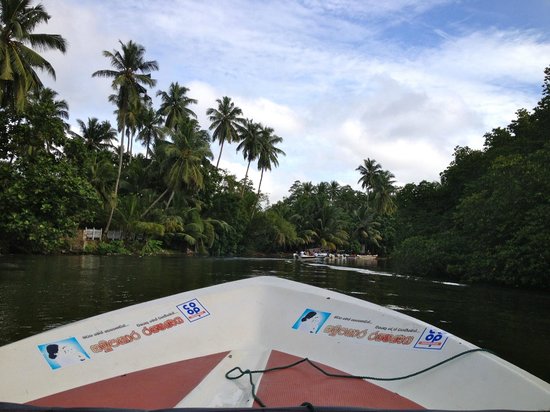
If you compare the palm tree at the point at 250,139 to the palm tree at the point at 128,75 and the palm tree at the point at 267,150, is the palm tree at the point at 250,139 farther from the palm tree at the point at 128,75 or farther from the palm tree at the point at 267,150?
the palm tree at the point at 128,75

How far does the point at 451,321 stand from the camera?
909 centimetres

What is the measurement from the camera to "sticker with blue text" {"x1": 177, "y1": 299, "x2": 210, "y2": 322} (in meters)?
4.59

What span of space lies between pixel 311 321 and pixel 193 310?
4.18 ft

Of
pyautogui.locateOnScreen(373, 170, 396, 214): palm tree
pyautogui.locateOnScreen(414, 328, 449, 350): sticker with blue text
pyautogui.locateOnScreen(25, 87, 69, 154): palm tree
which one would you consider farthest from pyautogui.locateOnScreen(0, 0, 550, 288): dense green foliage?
pyautogui.locateOnScreen(414, 328, 449, 350): sticker with blue text

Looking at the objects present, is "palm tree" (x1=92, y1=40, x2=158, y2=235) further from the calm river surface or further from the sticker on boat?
the sticker on boat

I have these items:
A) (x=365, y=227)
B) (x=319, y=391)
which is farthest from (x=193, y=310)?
(x=365, y=227)

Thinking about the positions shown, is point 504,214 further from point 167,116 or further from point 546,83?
point 167,116

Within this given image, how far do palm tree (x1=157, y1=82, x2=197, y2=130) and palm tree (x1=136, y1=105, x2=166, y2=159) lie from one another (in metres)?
0.86

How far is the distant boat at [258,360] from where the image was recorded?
10.9 ft

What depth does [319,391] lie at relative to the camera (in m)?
3.66

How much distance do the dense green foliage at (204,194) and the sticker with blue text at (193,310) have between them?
1317 centimetres

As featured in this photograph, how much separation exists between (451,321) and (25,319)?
819cm

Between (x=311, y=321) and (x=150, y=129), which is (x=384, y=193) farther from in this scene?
(x=311, y=321)

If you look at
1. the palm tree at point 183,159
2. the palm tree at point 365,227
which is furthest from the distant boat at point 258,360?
the palm tree at point 365,227
